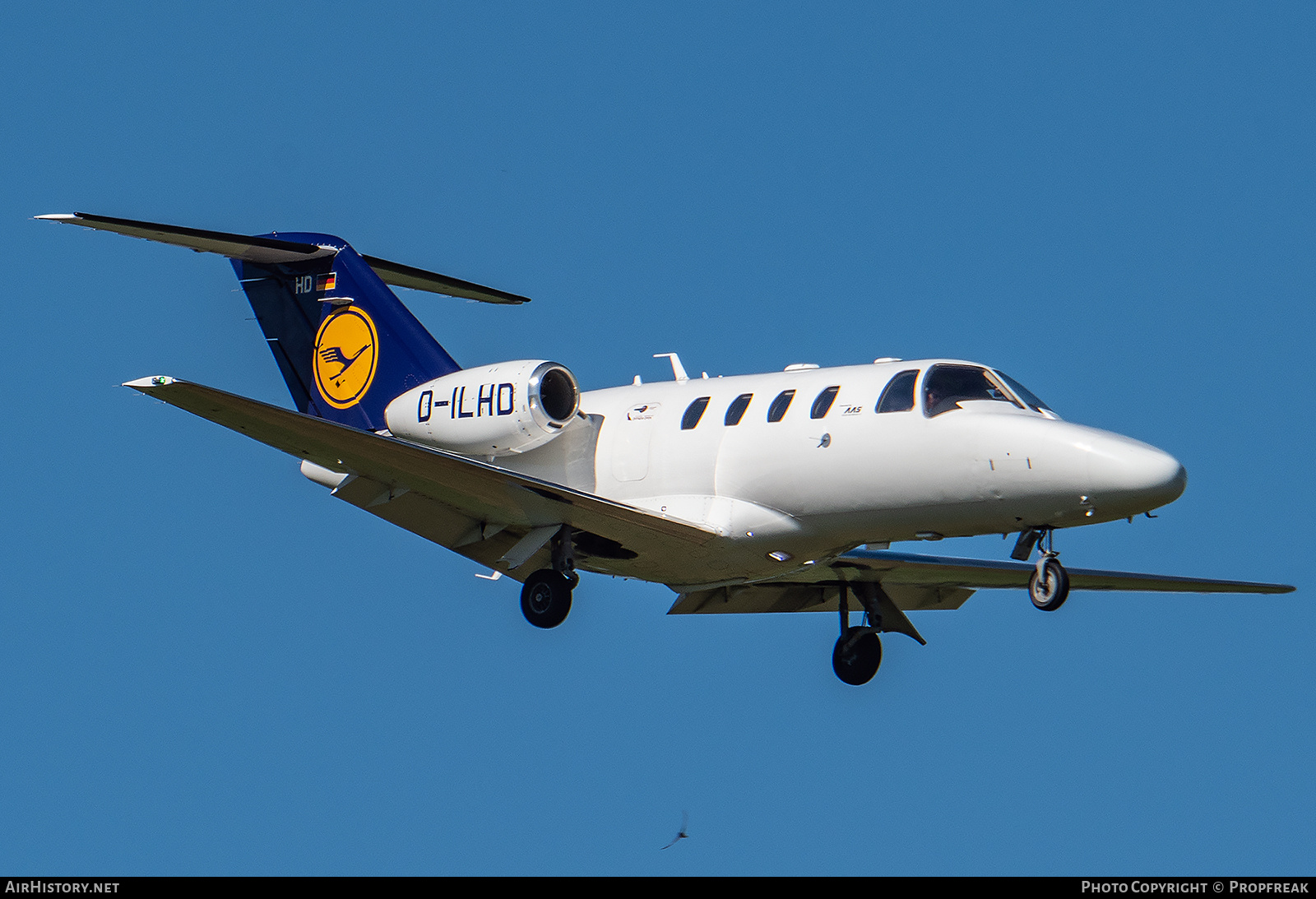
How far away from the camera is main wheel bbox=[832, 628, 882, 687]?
21859mm

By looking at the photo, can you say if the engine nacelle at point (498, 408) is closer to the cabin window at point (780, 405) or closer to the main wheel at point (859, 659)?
the cabin window at point (780, 405)

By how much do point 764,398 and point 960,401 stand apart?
226cm

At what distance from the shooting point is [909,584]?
22.3m

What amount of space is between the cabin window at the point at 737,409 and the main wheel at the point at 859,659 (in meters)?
4.04

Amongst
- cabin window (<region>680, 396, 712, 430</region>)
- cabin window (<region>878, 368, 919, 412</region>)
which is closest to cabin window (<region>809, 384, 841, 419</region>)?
cabin window (<region>878, 368, 919, 412</region>)

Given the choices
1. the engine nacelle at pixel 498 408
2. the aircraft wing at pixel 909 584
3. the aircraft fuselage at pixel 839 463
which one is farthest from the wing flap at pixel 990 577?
the engine nacelle at pixel 498 408

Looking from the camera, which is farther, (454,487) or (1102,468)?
(454,487)

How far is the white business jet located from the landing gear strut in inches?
0.9

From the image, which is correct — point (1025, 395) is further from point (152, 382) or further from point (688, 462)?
point (152, 382)

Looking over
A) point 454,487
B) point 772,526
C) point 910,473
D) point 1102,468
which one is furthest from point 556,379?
point 1102,468

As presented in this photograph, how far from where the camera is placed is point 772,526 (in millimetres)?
18906

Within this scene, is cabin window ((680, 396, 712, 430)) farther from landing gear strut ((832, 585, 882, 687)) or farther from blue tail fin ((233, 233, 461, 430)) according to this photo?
landing gear strut ((832, 585, 882, 687))
